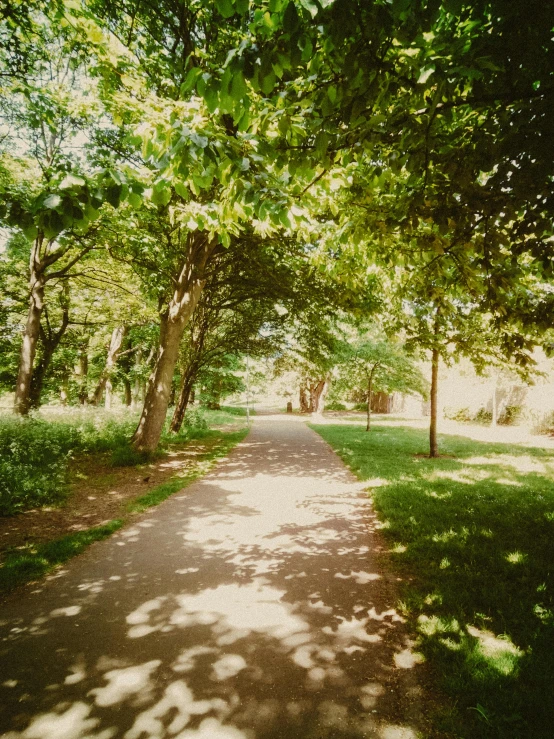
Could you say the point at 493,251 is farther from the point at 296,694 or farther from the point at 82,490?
the point at 82,490

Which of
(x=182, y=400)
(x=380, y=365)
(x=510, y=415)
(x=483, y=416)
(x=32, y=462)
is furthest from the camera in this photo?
(x=483, y=416)

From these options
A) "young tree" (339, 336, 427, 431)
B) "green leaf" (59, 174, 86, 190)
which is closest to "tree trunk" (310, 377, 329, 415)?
"young tree" (339, 336, 427, 431)

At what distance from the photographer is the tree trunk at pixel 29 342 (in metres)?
13.4

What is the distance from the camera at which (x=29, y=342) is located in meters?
13.6

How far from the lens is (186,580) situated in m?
4.54

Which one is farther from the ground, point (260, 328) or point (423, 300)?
point (260, 328)

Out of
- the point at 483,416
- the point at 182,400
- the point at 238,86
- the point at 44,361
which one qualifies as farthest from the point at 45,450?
the point at 483,416

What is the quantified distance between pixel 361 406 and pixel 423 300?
36517mm

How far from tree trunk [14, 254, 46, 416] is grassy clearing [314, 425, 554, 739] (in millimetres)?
12639

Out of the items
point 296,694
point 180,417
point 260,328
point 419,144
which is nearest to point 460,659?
point 296,694

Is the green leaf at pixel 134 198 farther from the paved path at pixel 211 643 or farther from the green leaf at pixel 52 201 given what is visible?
the paved path at pixel 211 643

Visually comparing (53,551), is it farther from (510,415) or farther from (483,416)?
(483,416)

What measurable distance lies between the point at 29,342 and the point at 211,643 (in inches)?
546

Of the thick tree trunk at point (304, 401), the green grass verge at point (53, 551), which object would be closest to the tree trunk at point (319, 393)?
the thick tree trunk at point (304, 401)
